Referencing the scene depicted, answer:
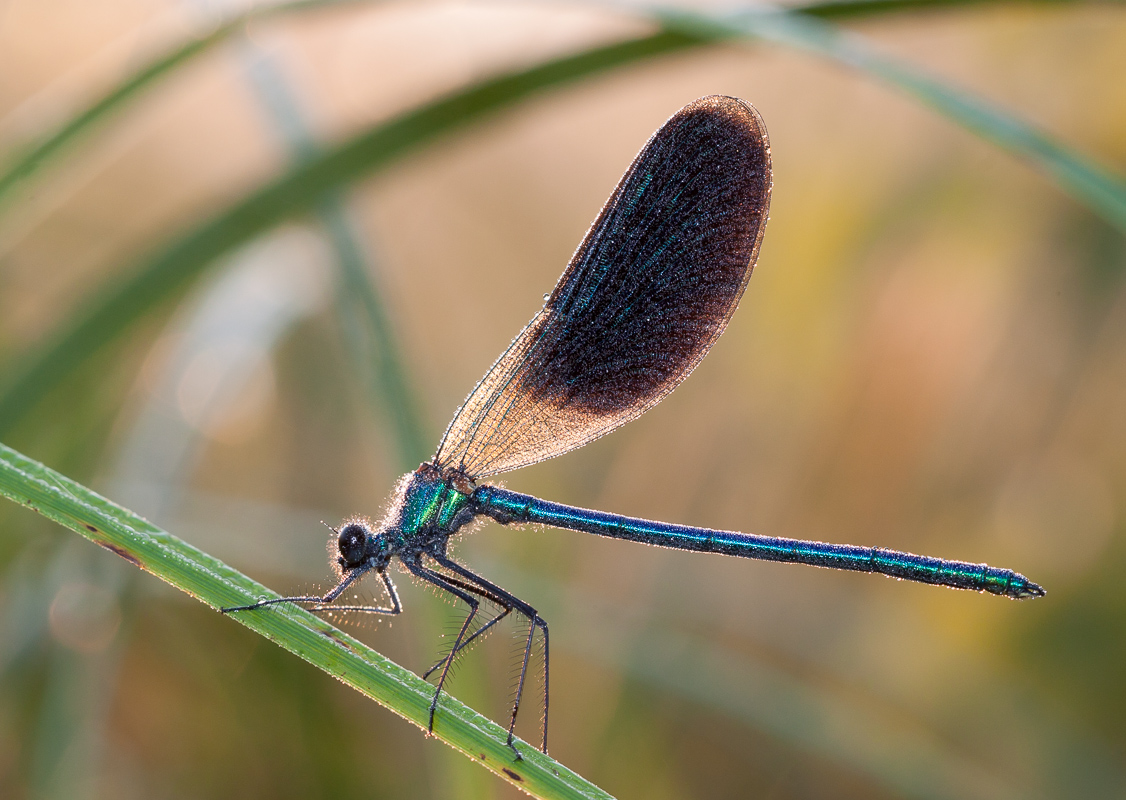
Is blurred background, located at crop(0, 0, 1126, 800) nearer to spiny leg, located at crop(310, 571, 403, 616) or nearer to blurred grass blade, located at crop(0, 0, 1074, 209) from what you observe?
blurred grass blade, located at crop(0, 0, 1074, 209)

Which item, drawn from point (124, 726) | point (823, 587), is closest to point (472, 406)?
point (823, 587)

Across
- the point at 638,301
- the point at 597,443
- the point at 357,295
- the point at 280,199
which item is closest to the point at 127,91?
the point at 280,199

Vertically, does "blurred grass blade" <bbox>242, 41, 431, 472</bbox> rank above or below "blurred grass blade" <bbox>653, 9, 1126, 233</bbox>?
below

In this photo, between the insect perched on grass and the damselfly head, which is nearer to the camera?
the insect perched on grass

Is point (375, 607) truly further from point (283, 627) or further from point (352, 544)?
point (283, 627)

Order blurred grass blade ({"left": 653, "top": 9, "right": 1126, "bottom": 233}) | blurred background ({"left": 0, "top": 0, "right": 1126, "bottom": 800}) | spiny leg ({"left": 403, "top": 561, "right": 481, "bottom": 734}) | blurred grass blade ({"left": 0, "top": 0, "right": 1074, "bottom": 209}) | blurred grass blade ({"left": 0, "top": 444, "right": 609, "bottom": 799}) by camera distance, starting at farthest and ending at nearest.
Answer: blurred background ({"left": 0, "top": 0, "right": 1126, "bottom": 800})
blurred grass blade ({"left": 0, "top": 0, "right": 1074, "bottom": 209})
spiny leg ({"left": 403, "top": 561, "right": 481, "bottom": 734})
blurred grass blade ({"left": 653, "top": 9, "right": 1126, "bottom": 233})
blurred grass blade ({"left": 0, "top": 444, "right": 609, "bottom": 799})

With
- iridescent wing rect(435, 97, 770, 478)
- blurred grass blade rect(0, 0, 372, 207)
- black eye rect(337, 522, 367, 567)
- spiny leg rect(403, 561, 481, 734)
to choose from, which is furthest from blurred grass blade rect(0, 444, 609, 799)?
blurred grass blade rect(0, 0, 372, 207)

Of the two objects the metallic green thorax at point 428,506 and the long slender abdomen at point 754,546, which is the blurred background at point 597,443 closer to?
the metallic green thorax at point 428,506
